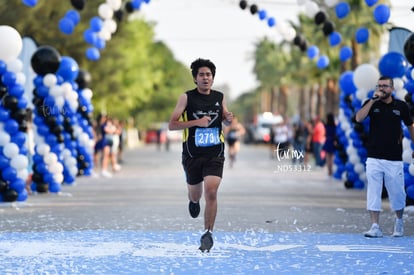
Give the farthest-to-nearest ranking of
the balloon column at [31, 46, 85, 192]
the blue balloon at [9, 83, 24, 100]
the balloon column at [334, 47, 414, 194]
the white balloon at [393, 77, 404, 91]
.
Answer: the balloon column at [31, 46, 85, 192] → the white balloon at [393, 77, 404, 91] → the blue balloon at [9, 83, 24, 100] → the balloon column at [334, 47, 414, 194]

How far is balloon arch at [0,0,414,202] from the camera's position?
15023 mm

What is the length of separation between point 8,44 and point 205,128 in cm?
666

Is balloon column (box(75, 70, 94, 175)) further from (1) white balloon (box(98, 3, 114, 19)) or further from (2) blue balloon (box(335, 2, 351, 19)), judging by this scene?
(2) blue balloon (box(335, 2, 351, 19))

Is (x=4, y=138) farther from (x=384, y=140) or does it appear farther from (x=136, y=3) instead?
(x=136, y=3)

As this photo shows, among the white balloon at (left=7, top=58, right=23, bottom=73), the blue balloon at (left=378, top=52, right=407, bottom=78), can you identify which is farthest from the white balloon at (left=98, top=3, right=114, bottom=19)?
the blue balloon at (left=378, top=52, right=407, bottom=78)

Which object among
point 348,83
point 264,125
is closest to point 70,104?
point 348,83

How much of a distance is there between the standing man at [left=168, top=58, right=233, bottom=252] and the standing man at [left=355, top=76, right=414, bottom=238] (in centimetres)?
200

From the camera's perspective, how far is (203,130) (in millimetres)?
9266

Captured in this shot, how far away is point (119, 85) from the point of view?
5084cm

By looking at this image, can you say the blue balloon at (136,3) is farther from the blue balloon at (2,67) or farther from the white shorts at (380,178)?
the white shorts at (380,178)

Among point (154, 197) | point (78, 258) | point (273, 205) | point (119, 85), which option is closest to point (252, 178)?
point (154, 197)

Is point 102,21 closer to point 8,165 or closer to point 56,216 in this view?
point 8,165

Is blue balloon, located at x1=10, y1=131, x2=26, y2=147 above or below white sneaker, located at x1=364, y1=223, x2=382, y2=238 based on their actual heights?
above

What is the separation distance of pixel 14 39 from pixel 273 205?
523 centimetres
